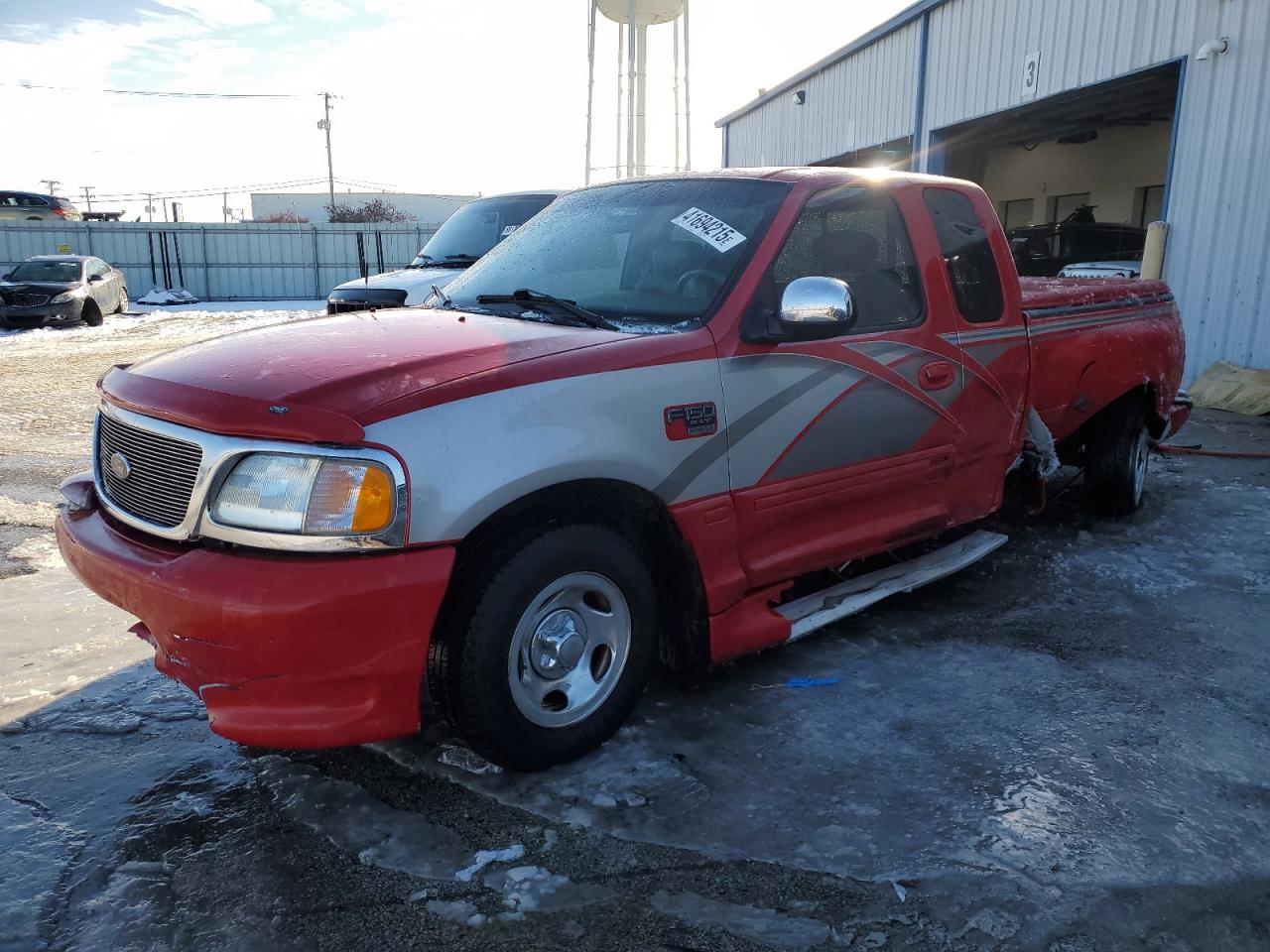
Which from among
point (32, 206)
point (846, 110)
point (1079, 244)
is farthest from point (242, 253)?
point (1079, 244)

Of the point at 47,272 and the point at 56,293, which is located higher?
the point at 47,272

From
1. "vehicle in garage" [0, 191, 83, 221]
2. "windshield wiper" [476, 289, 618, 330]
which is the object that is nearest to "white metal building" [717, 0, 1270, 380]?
"windshield wiper" [476, 289, 618, 330]

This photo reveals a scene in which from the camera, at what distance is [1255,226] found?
30.8 feet

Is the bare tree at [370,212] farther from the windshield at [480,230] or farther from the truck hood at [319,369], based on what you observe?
the truck hood at [319,369]

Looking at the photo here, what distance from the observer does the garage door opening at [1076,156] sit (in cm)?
1684

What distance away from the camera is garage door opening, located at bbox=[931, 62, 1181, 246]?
1684 cm

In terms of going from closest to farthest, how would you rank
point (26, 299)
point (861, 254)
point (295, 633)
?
1. point (295, 633)
2. point (861, 254)
3. point (26, 299)

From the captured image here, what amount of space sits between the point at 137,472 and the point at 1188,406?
20.0ft

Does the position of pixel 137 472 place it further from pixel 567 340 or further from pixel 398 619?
pixel 567 340

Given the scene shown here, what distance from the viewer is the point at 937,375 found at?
12.8 feet

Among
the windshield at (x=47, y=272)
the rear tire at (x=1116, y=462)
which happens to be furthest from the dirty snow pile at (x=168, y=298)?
the rear tire at (x=1116, y=462)

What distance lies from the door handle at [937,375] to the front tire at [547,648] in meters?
1.58

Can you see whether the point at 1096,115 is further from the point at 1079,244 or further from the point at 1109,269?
the point at 1109,269

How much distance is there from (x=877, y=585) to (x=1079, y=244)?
16309 millimetres
